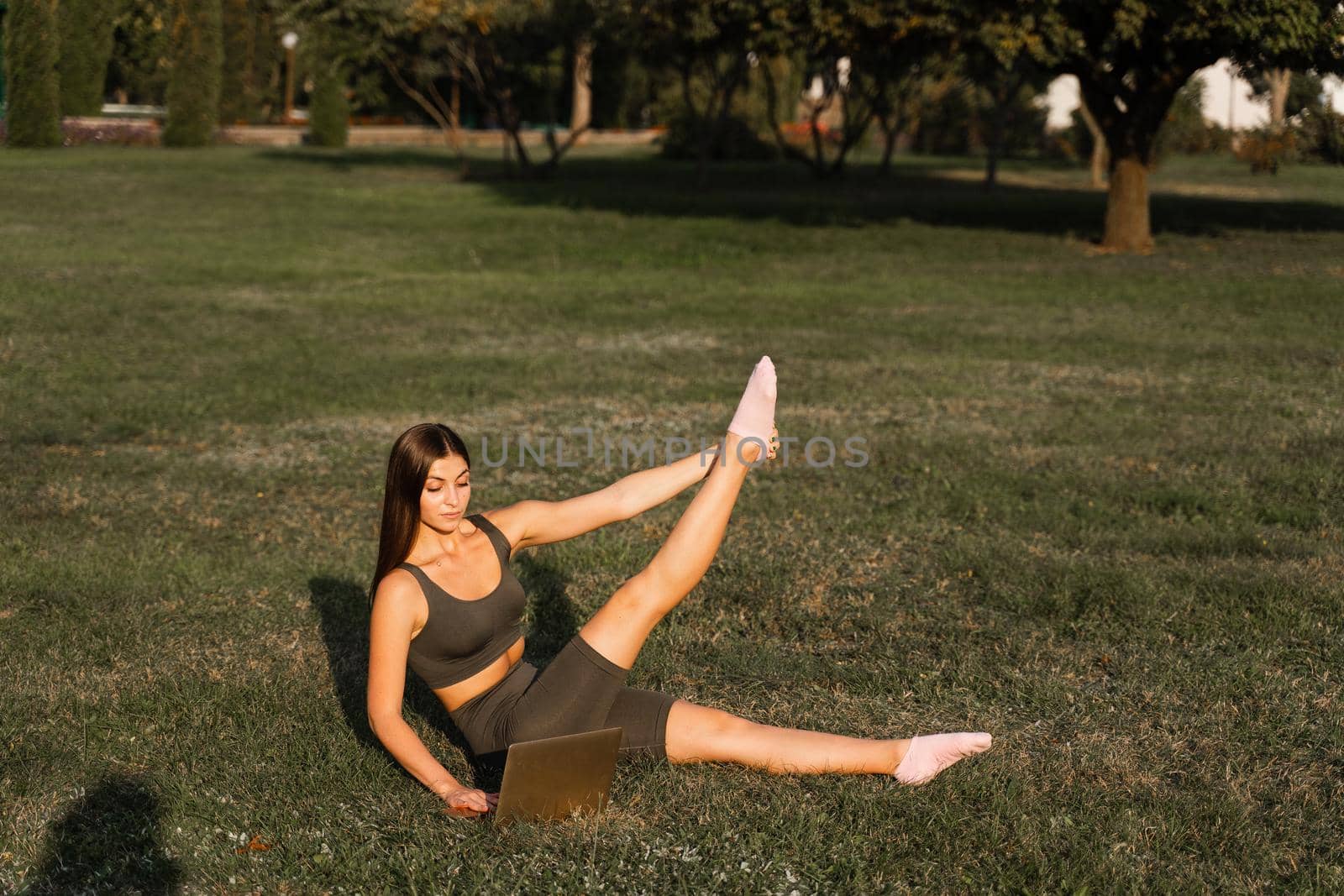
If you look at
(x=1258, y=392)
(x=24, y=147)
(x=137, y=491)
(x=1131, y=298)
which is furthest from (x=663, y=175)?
(x=137, y=491)

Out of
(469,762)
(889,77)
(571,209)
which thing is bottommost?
(469,762)

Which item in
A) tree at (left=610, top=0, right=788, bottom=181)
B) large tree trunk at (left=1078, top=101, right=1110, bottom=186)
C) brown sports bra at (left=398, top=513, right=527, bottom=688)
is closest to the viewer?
brown sports bra at (left=398, top=513, right=527, bottom=688)

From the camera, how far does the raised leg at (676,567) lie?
172 inches

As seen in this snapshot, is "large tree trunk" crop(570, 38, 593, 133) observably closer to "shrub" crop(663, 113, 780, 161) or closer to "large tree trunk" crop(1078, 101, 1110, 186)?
"shrub" crop(663, 113, 780, 161)

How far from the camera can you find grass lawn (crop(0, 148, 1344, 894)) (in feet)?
13.9

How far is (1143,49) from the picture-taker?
20000mm

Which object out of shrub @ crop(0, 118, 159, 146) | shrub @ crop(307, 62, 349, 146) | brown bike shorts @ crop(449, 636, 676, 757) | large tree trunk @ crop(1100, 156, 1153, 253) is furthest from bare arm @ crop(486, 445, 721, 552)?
shrub @ crop(307, 62, 349, 146)

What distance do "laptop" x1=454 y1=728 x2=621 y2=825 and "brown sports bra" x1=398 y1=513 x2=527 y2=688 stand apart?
49 centimetres

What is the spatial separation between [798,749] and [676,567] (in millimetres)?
747

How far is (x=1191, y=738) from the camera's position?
196 inches

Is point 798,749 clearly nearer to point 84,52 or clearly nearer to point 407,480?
point 407,480

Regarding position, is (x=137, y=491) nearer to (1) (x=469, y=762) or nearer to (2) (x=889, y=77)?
(1) (x=469, y=762)

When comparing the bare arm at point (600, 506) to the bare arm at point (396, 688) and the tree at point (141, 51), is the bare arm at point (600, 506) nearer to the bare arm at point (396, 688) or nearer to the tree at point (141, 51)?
the bare arm at point (396, 688)

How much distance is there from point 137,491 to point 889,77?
2938 centimetres
